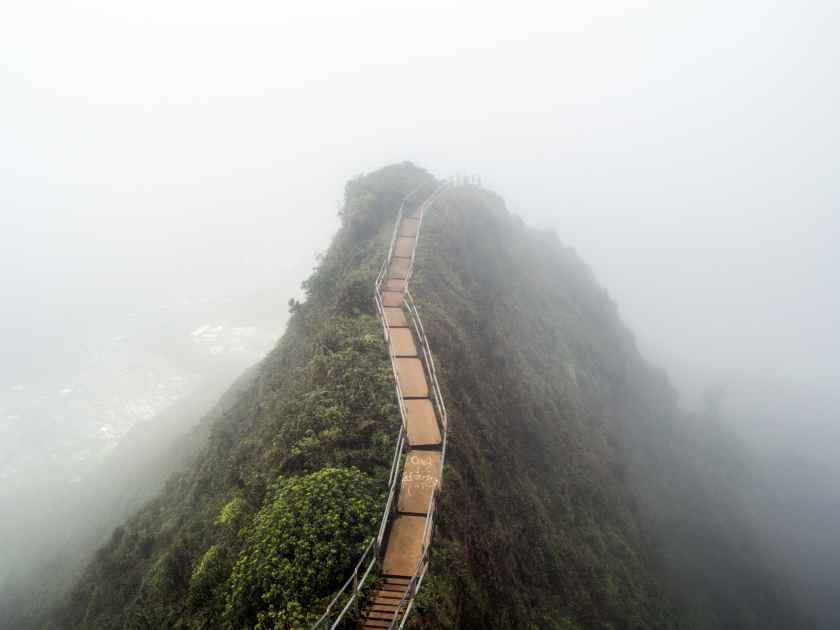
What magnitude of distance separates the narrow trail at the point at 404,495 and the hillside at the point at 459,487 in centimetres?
42

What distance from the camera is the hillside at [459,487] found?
425 inches

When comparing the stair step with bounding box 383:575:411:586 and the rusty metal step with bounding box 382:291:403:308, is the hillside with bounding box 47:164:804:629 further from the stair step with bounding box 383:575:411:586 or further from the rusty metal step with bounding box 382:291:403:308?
the rusty metal step with bounding box 382:291:403:308

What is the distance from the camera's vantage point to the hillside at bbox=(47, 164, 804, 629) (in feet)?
35.4

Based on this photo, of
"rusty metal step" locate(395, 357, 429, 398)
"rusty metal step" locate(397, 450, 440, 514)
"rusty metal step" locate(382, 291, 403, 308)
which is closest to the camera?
"rusty metal step" locate(397, 450, 440, 514)

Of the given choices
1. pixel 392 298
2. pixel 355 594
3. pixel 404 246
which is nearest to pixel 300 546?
pixel 355 594

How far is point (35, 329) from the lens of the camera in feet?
288

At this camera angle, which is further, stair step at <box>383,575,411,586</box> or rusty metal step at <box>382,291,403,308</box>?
rusty metal step at <box>382,291,403,308</box>

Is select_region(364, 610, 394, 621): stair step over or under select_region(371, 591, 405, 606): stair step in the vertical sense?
under

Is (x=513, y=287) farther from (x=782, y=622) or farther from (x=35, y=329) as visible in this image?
(x=35, y=329)

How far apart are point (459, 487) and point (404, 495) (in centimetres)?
196

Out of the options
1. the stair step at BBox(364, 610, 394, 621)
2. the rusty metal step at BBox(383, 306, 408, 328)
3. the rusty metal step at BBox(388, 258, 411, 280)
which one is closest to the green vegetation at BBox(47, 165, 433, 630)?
the rusty metal step at BBox(383, 306, 408, 328)

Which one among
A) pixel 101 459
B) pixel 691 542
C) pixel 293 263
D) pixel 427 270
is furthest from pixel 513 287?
pixel 293 263

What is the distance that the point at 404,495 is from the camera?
474 inches

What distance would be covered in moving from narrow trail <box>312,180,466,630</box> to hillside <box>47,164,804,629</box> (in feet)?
1.39
